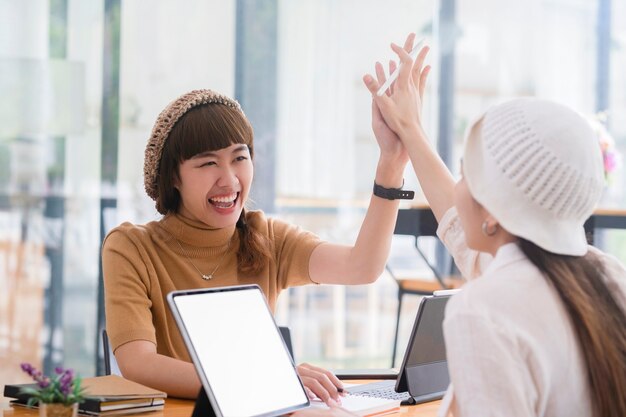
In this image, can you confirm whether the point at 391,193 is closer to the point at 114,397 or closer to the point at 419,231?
the point at 114,397

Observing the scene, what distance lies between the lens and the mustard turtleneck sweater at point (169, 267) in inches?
76.0

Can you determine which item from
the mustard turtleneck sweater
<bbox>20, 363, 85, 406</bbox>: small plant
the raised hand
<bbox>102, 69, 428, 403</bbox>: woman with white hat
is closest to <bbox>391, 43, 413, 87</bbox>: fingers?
the raised hand

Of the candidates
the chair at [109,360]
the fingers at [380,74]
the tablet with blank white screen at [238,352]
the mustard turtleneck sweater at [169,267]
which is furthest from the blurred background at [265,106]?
the tablet with blank white screen at [238,352]

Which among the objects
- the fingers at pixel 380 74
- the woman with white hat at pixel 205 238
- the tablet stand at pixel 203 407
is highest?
the fingers at pixel 380 74

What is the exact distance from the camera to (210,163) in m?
2.10

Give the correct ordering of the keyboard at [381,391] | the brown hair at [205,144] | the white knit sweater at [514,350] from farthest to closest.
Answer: the brown hair at [205,144] < the keyboard at [381,391] < the white knit sweater at [514,350]

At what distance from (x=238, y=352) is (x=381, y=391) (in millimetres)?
471

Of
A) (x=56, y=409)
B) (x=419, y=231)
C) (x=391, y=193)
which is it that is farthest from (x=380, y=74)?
(x=419, y=231)

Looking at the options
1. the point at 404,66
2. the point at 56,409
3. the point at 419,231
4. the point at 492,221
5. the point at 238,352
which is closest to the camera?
the point at 492,221

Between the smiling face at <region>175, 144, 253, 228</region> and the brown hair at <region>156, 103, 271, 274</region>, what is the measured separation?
21 millimetres

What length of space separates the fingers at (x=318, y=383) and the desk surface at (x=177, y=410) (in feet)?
0.45

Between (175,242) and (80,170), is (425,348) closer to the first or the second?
Answer: (175,242)

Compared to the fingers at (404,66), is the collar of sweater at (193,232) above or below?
below

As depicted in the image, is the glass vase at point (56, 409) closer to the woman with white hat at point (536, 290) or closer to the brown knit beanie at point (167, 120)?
the woman with white hat at point (536, 290)
